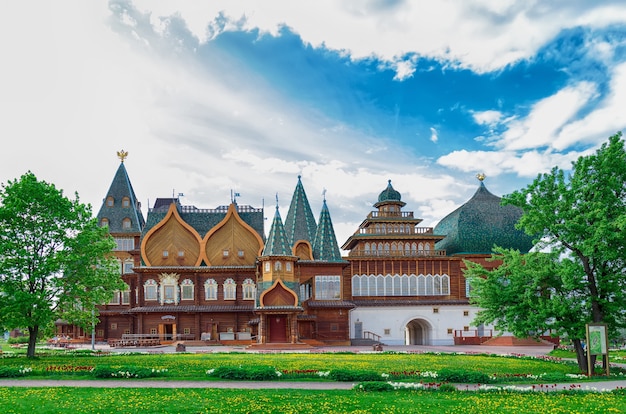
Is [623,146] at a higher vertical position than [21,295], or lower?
higher

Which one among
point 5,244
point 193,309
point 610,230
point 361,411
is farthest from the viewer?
point 193,309

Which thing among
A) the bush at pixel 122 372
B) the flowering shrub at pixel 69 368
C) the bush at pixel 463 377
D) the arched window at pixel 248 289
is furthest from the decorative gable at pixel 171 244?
the bush at pixel 463 377

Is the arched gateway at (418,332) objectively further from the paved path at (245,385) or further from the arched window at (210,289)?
the paved path at (245,385)

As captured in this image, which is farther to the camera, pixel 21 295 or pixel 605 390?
pixel 21 295

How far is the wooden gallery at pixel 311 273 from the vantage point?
49.6 meters

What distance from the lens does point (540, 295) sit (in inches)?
977

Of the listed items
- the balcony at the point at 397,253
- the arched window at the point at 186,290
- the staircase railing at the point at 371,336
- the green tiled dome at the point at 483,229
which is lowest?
the staircase railing at the point at 371,336

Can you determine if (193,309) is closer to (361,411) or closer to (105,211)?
(105,211)

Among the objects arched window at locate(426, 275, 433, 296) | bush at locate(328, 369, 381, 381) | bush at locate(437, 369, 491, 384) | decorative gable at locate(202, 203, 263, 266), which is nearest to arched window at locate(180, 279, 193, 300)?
decorative gable at locate(202, 203, 263, 266)

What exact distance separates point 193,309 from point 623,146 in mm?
35022

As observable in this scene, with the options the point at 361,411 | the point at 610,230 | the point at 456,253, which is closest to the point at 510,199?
the point at 610,230

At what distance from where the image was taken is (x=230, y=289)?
51094mm

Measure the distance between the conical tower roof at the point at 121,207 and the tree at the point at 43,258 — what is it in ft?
92.1

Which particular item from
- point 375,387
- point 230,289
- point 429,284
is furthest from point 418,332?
point 375,387
